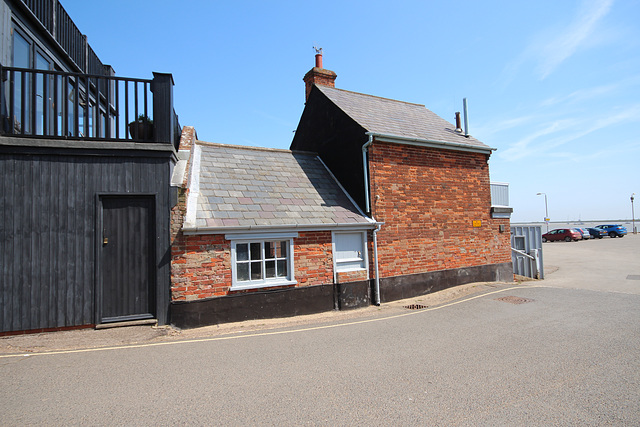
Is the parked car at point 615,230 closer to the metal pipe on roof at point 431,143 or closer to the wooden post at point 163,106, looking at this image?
the metal pipe on roof at point 431,143

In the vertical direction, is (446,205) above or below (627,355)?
above

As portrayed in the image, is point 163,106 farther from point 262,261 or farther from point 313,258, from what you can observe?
point 313,258

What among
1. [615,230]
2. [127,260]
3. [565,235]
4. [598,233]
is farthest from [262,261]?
[615,230]

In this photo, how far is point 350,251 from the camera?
9820mm

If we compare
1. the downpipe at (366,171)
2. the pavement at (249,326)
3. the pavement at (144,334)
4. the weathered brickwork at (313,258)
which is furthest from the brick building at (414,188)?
the pavement at (144,334)

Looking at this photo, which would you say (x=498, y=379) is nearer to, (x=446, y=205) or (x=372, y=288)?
(x=372, y=288)

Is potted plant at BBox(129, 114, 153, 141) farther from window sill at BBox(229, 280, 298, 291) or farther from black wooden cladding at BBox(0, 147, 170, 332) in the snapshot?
window sill at BBox(229, 280, 298, 291)

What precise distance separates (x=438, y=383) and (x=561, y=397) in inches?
52.7

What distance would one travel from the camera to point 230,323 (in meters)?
7.87

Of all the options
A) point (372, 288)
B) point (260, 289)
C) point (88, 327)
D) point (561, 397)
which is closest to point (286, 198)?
point (260, 289)

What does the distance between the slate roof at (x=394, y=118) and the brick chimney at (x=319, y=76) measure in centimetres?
104

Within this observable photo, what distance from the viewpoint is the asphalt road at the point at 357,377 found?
3748 millimetres

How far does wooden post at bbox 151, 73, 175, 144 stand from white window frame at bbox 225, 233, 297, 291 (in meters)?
2.63

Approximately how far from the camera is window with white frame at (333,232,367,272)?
378 inches
